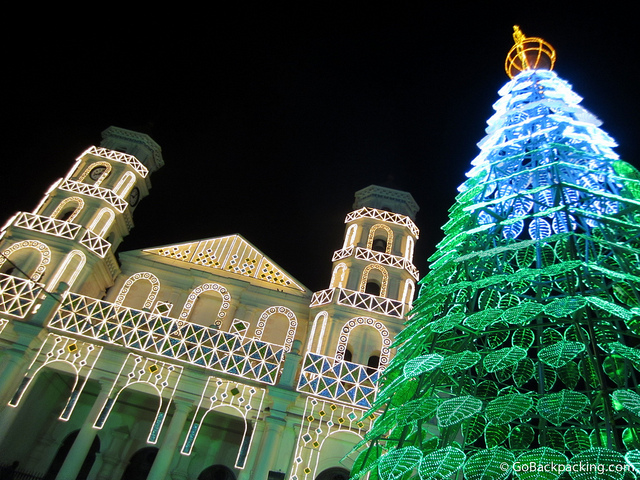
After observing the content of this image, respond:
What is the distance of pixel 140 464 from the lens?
18.1 meters

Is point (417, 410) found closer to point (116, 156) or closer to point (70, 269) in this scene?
point (70, 269)

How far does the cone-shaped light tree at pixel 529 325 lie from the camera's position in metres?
4.12

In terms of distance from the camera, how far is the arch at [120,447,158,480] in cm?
1781

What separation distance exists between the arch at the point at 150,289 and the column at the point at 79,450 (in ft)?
19.5

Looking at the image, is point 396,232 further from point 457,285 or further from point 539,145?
point 457,285

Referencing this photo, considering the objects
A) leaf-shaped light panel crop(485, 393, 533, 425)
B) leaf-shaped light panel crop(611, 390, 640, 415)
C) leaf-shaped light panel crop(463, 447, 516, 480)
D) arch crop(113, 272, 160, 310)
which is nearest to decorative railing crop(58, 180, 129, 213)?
arch crop(113, 272, 160, 310)

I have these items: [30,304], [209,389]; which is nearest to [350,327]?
[209,389]

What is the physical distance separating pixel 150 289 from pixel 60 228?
4.47 meters

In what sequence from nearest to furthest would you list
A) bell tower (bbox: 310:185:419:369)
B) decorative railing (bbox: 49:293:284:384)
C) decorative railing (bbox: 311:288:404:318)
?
1. decorative railing (bbox: 49:293:284:384)
2. bell tower (bbox: 310:185:419:369)
3. decorative railing (bbox: 311:288:404:318)

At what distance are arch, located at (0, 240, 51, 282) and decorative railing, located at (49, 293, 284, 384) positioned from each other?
8.23 ft

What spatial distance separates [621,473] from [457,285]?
7.94 ft

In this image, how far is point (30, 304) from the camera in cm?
1633

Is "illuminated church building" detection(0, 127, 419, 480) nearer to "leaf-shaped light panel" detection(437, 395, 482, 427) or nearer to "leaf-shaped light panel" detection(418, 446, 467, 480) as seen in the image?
"leaf-shaped light panel" detection(437, 395, 482, 427)

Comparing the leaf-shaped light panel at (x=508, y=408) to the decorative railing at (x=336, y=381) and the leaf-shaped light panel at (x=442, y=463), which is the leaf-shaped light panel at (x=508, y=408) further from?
the decorative railing at (x=336, y=381)
